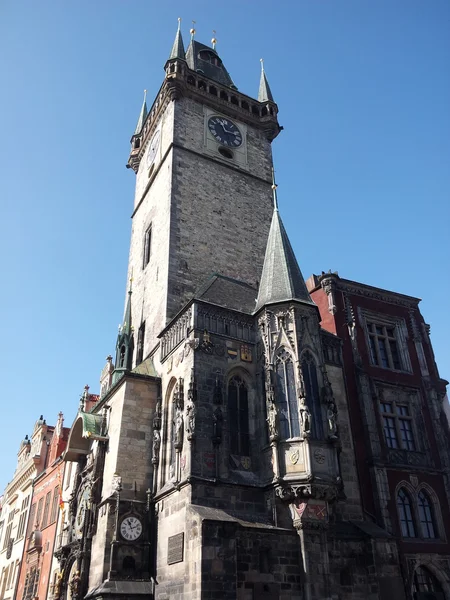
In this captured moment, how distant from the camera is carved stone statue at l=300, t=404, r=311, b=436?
16500mm

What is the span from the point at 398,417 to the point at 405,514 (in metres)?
3.58

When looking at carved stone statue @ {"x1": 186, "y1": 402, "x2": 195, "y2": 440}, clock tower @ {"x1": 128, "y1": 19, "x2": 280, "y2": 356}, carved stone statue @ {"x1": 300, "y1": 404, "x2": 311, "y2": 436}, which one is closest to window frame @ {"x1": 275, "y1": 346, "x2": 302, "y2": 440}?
carved stone statue @ {"x1": 300, "y1": 404, "x2": 311, "y2": 436}

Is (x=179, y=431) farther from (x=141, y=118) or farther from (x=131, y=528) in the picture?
(x=141, y=118)

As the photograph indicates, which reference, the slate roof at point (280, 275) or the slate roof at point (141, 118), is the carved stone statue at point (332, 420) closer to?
the slate roof at point (280, 275)

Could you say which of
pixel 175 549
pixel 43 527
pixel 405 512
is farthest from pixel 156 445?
pixel 43 527

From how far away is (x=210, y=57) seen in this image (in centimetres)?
3603

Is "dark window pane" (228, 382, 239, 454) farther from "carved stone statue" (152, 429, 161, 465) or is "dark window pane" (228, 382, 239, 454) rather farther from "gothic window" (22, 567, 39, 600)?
"gothic window" (22, 567, 39, 600)

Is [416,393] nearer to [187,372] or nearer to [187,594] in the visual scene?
[187,372]

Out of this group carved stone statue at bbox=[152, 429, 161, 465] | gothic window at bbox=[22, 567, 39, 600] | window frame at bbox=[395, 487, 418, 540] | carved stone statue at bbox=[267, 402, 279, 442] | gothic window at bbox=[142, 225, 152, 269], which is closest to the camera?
carved stone statue at bbox=[267, 402, 279, 442]

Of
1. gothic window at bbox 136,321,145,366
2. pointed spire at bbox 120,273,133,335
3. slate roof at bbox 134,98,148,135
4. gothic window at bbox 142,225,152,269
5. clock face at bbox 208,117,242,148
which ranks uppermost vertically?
slate roof at bbox 134,98,148,135

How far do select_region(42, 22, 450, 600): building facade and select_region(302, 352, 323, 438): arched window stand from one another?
0.23ft

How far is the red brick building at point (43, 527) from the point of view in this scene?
2802 cm

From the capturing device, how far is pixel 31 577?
2981cm

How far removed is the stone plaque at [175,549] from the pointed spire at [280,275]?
8.06 meters
